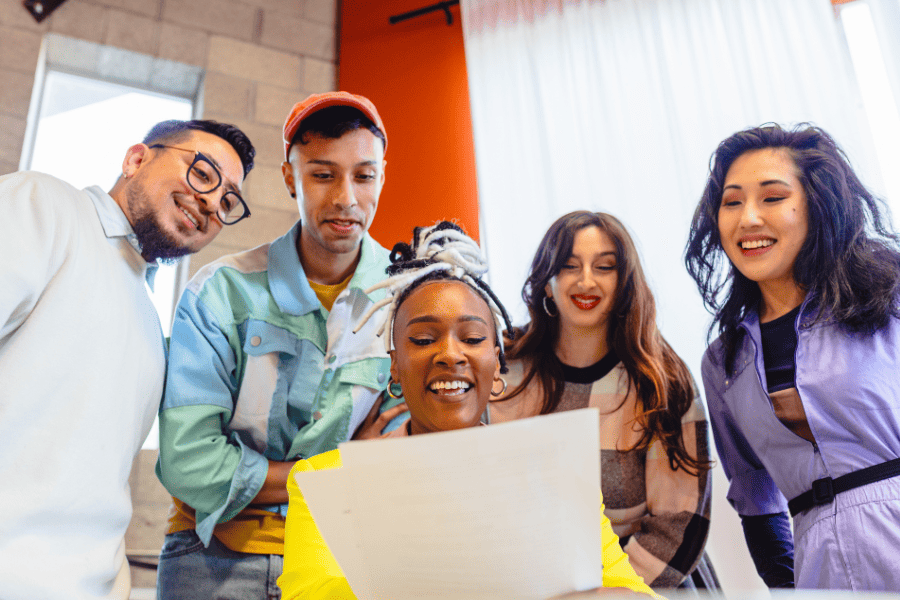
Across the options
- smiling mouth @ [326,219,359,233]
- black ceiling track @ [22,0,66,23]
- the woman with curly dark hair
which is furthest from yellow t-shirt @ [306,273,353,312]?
black ceiling track @ [22,0,66,23]

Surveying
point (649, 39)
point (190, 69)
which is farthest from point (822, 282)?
point (190, 69)

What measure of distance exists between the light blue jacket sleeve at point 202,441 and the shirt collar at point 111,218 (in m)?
0.21

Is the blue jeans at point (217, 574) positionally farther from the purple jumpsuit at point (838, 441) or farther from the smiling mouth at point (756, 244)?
the smiling mouth at point (756, 244)

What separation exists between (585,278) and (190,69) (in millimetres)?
2247

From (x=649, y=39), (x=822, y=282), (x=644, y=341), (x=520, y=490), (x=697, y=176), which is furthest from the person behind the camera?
(x=649, y=39)

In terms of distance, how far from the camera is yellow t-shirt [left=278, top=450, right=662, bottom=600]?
1.01 meters

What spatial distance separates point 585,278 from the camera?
179 cm

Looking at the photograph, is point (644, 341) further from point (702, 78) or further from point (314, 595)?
point (702, 78)

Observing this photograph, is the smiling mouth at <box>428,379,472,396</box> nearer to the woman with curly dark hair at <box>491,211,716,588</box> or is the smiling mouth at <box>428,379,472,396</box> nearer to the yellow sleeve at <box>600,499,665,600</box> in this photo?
the yellow sleeve at <box>600,499,665,600</box>

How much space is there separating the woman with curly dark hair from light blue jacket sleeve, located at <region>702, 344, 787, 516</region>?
2.2 inches

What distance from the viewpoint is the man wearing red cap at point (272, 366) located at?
1516mm

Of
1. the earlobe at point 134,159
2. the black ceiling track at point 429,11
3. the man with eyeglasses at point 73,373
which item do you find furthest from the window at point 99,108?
the man with eyeglasses at point 73,373

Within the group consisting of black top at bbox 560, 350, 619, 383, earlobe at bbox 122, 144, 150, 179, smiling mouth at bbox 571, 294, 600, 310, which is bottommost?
black top at bbox 560, 350, 619, 383

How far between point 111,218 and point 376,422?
0.74 metres
